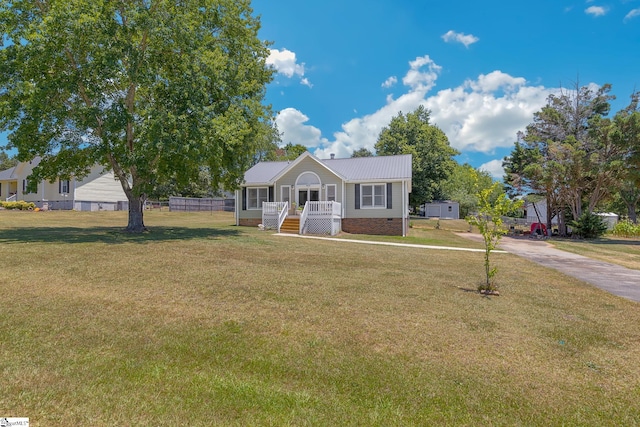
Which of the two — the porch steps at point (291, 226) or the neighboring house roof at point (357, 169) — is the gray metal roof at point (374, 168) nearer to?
the neighboring house roof at point (357, 169)

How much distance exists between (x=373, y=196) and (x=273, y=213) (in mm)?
6232

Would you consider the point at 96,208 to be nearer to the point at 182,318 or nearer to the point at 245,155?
the point at 245,155

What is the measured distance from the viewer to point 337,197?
22.0 m

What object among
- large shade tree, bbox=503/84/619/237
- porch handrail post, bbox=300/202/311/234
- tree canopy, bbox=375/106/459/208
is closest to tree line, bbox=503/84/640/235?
large shade tree, bbox=503/84/619/237

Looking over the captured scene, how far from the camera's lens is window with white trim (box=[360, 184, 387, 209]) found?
2159 cm

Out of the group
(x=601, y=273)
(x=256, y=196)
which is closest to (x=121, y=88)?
(x=256, y=196)

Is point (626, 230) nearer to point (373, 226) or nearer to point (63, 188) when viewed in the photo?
point (373, 226)

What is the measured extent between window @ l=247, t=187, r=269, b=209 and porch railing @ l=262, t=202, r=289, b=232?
294 centimetres

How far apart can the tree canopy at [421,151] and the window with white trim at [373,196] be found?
19337 millimetres

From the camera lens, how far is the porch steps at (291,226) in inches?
790

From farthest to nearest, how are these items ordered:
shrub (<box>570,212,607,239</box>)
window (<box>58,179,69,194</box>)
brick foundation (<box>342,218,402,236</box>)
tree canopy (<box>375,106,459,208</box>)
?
1. tree canopy (<box>375,106,459,208</box>)
2. window (<box>58,179,69,194</box>)
3. shrub (<box>570,212,607,239</box>)
4. brick foundation (<box>342,218,402,236</box>)

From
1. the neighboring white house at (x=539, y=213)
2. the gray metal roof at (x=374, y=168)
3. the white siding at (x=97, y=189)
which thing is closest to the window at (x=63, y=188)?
the white siding at (x=97, y=189)

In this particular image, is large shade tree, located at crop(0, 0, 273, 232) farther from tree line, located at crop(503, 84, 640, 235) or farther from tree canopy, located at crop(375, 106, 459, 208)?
tree canopy, located at crop(375, 106, 459, 208)

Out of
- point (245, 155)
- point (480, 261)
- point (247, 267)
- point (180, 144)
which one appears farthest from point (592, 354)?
point (245, 155)
